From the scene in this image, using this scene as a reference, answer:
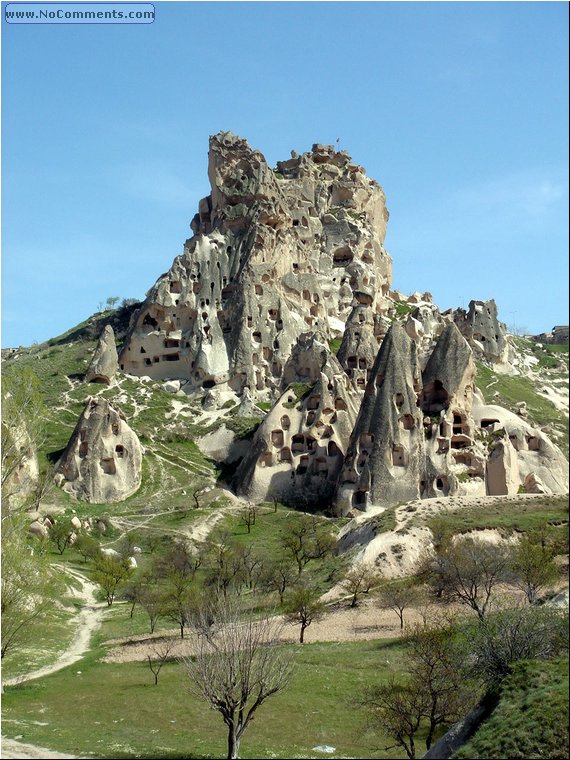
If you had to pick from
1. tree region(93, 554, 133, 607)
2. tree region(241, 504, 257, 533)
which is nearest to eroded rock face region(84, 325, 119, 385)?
tree region(241, 504, 257, 533)

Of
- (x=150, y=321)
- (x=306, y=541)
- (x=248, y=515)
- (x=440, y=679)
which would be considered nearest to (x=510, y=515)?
(x=306, y=541)

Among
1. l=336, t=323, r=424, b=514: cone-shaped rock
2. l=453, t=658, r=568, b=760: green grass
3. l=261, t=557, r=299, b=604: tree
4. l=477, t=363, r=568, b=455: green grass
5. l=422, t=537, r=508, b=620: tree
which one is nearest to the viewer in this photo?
l=453, t=658, r=568, b=760: green grass

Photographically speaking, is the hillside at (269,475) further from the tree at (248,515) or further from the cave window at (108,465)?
the tree at (248,515)

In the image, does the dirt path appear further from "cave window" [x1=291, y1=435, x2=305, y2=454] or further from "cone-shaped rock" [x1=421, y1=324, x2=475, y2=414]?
"cone-shaped rock" [x1=421, y1=324, x2=475, y2=414]

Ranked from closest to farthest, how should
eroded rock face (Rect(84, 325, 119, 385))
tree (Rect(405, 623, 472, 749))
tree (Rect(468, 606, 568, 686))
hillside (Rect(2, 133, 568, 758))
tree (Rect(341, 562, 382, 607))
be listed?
tree (Rect(468, 606, 568, 686)), tree (Rect(405, 623, 472, 749)), hillside (Rect(2, 133, 568, 758)), tree (Rect(341, 562, 382, 607)), eroded rock face (Rect(84, 325, 119, 385))

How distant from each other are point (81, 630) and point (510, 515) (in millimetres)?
24047

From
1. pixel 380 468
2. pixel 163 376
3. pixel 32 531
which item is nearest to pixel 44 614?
pixel 32 531

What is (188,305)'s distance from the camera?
100812 mm

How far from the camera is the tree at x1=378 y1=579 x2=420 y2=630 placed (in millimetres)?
42375

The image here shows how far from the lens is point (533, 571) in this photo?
1545 inches

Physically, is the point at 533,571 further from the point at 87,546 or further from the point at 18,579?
the point at 87,546

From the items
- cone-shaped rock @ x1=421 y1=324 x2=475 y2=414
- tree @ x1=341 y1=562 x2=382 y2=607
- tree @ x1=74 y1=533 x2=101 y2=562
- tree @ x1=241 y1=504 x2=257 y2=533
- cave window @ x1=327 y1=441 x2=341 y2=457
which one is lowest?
tree @ x1=341 y1=562 x2=382 y2=607

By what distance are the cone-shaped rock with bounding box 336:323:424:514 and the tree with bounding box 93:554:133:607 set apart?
20582mm

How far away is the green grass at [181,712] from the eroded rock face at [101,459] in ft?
113
